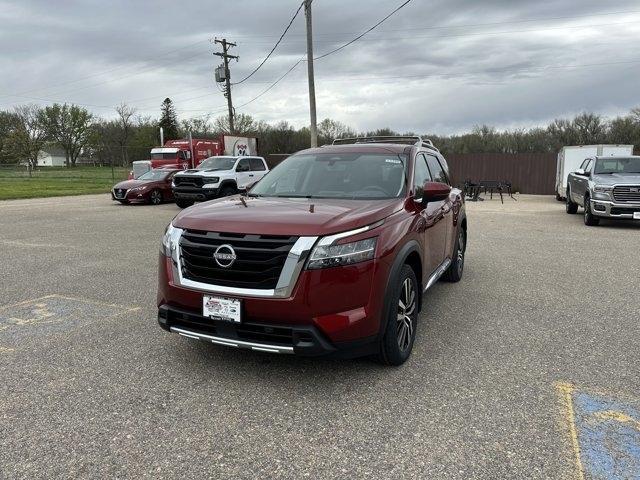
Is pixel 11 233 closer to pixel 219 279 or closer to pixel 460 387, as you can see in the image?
pixel 219 279

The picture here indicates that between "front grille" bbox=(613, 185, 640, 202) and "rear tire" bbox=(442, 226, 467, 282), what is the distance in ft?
21.5

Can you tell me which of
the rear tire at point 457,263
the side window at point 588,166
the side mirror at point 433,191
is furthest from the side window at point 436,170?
the side window at point 588,166

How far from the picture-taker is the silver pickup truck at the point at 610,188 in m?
11.1

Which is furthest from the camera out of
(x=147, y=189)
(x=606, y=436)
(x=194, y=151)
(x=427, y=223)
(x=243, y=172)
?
(x=194, y=151)

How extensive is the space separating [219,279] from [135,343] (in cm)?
137

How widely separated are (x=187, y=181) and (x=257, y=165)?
2927 mm

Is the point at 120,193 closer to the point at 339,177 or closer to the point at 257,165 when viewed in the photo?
the point at 257,165

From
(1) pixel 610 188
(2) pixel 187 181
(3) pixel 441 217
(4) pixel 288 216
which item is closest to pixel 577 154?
(1) pixel 610 188

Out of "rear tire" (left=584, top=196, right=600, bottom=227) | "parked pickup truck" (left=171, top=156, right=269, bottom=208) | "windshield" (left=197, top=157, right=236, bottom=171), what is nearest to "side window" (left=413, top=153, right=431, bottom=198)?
"rear tire" (left=584, top=196, right=600, bottom=227)

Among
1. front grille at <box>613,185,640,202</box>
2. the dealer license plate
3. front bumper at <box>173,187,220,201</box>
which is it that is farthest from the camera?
front bumper at <box>173,187,220,201</box>

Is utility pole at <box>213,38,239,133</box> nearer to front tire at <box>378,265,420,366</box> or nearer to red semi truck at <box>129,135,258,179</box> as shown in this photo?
red semi truck at <box>129,135,258,179</box>

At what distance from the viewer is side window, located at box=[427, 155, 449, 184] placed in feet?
17.8

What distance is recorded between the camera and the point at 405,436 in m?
2.86

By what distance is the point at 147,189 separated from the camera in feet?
60.8
